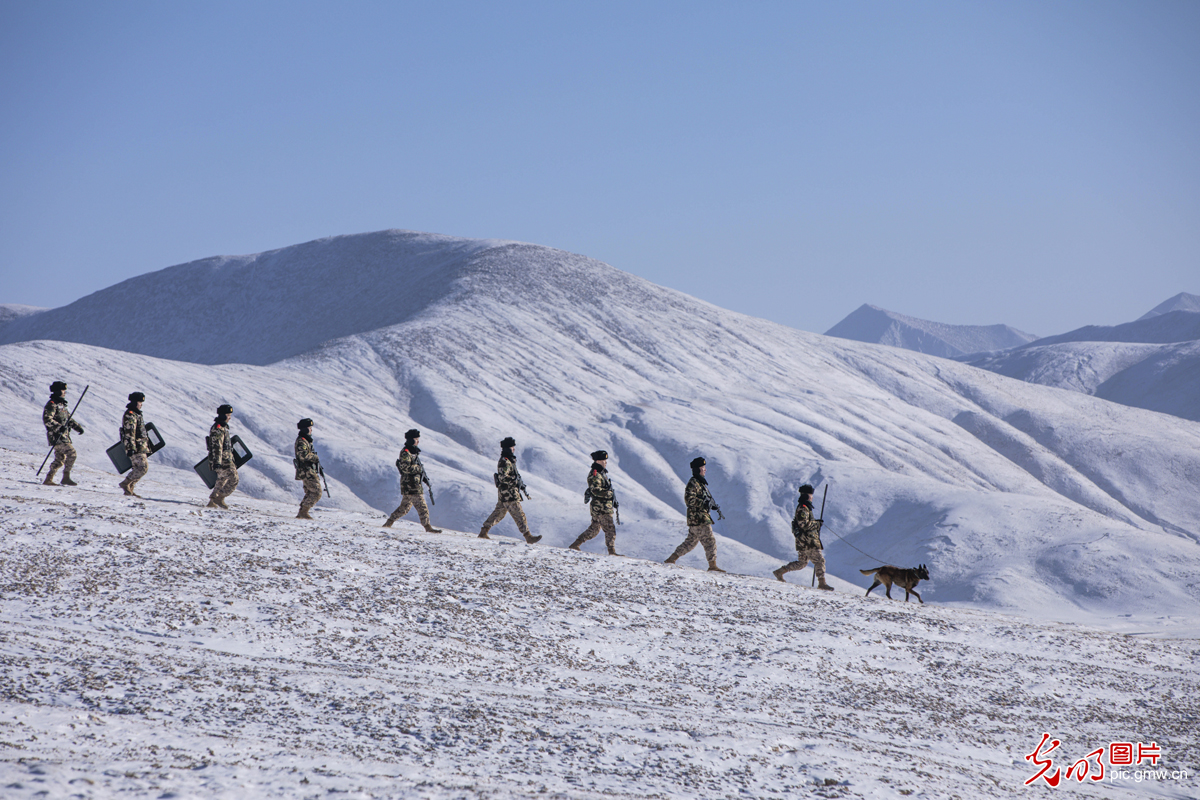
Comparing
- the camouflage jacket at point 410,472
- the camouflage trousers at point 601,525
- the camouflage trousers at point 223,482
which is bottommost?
the camouflage trousers at point 601,525

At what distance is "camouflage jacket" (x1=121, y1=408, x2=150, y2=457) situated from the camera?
15.2 m

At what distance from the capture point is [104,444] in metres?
35.1

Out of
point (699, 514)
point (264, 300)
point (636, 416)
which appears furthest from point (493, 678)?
point (264, 300)

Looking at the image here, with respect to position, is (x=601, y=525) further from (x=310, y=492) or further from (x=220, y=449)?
(x=220, y=449)

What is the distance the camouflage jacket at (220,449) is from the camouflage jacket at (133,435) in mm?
1340

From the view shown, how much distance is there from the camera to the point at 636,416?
183 ft

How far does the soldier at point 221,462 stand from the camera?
48.4ft

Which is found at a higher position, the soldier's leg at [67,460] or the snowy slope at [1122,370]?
the snowy slope at [1122,370]

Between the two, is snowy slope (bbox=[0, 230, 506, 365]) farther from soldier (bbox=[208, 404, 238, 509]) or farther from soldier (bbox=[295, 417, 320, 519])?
soldier (bbox=[208, 404, 238, 509])

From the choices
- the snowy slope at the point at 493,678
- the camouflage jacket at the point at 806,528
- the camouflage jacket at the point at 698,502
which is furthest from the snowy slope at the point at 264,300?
the snowy slope at the point at 493,678

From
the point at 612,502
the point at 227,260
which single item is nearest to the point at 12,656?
the point at 612,502

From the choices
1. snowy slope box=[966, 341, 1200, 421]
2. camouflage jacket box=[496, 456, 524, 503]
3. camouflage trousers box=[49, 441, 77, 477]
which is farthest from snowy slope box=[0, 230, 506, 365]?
snowy slope box=[966, 341, 1200, 421]

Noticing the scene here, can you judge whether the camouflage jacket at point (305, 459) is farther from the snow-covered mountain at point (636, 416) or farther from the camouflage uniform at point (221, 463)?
the snow-covered mountain at point (636, 416)

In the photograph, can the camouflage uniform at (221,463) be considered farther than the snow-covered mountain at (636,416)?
No
